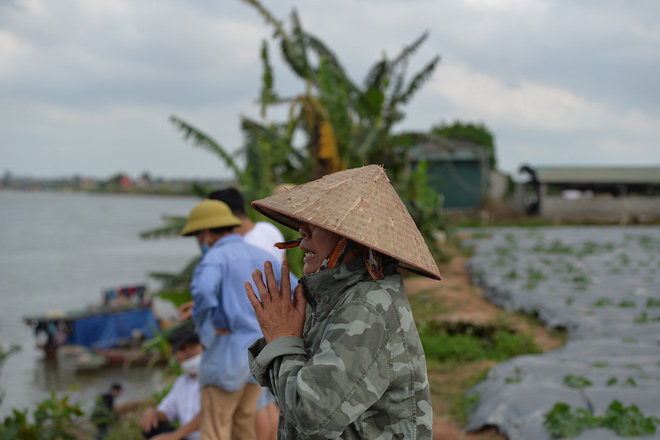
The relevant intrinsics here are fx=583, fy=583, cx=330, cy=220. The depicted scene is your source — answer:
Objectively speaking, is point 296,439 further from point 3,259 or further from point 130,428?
point 3,259

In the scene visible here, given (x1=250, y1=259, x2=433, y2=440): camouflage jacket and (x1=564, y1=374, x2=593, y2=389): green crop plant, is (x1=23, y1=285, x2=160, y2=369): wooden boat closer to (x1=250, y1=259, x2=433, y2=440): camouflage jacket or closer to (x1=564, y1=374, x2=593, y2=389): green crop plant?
(x1=564, y1=374, x2=593, y2=389): green crop plant

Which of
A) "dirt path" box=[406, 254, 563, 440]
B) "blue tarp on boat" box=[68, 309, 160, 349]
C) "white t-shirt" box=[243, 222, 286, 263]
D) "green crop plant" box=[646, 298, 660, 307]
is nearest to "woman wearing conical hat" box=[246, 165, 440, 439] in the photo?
"white t-shirt" box=[243, 222, 286, 263]

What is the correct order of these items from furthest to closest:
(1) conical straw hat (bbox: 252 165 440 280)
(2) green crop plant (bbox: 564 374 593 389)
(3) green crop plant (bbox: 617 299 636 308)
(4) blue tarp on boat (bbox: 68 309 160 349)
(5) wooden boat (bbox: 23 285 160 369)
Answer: (4) blue tarp on boat (bbox: 68 309 160 349) → (5) wooden boat (bbox: 23 285 160 369) → (3) green crop plant (bbox: 617 299 636 308) → (2) green crop plant (bbox: 564 374 593 389) → (1) conical straw hat (bbox: 252 165 440 280)

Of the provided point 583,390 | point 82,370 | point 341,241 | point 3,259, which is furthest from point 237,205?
point 3,259

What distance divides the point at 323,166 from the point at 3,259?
124ft

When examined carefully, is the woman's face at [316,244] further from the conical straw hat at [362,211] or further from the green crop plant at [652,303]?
the green crop plant at [652,303]

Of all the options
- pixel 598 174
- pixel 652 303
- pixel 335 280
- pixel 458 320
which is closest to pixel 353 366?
pixel 335 280

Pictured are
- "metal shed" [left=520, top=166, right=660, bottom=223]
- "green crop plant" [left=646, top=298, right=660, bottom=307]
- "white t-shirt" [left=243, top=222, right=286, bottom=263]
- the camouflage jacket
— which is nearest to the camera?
the camouflage jacket

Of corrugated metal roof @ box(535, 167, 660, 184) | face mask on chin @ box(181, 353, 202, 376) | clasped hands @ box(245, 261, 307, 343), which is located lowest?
face mask on chin @ box(181, 353, 202, 376)

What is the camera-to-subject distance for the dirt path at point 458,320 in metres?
5.32

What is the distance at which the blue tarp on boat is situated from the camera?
16.1 m

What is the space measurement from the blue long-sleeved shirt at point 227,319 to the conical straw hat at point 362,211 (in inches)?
57.7

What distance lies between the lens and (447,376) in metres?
6.77

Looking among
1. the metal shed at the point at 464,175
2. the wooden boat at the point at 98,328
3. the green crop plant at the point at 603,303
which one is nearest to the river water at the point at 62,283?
the wooden boat at the point at 98,328
